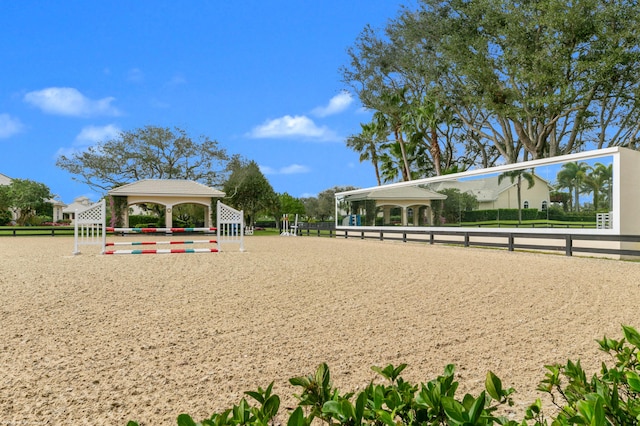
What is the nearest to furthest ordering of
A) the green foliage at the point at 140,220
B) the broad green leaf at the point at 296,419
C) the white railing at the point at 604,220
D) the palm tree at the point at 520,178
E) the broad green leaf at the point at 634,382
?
the broad green leaf at the point at 296,419, the broad green leaf at the point at 634,382, the white railing at the point at 604,220, the palm tree at the point at 520,178, the green foliage at the point at 140,220

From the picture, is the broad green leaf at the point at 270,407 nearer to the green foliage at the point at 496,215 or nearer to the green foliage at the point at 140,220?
the green foliage at the point at 496,215

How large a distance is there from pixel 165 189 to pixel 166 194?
3.45 feet

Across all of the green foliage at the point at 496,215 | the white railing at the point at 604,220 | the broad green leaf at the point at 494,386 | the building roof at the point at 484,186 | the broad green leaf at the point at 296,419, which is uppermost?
the building roof at the point at 484,186

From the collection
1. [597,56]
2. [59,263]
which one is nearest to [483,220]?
[597,56]

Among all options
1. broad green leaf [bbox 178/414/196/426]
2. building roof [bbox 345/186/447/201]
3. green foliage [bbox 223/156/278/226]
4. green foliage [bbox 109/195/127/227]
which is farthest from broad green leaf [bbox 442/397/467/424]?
green foliage [bbox 223/156/278/226]

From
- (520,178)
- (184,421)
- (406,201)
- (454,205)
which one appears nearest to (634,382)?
(184,421)

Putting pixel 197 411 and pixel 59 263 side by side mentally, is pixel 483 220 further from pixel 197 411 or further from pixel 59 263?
pixel 197 411

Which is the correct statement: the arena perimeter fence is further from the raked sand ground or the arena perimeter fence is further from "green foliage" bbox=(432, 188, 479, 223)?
the raked sand ground

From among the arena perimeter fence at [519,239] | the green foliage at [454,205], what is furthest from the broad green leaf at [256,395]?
the green foliage at [454,205]

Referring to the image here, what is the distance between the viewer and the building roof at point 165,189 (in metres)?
29.6

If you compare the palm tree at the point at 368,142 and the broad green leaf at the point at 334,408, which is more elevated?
the palm tree at the point at 368,142

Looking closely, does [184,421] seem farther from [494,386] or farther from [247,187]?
[247,187]

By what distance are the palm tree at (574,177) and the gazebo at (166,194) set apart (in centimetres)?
2259

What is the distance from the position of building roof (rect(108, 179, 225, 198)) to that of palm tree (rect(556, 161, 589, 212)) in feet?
74.0
